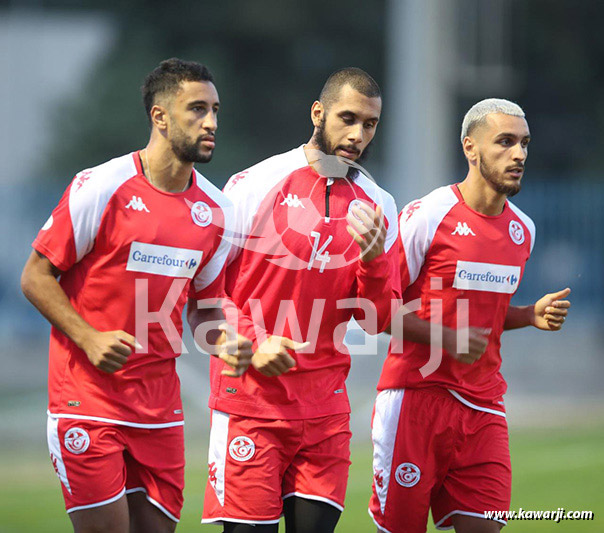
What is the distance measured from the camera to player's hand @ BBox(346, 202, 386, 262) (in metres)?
5.71

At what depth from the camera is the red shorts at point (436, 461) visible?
6.44 meters

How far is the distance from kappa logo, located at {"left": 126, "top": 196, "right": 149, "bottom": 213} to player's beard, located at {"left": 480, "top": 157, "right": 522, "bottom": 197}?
1.94 m

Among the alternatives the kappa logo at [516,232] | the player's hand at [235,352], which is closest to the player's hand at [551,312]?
the kappa logo at [516,232]

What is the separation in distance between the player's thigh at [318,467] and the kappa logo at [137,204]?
4.29 feet

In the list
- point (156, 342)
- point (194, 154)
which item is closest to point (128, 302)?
point (156, 342)

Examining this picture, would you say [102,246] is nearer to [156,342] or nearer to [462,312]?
[156,342]

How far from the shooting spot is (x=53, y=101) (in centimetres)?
2709

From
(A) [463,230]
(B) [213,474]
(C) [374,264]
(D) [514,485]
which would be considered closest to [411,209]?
(A) [463,230]

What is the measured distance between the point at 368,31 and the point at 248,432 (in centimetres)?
2340

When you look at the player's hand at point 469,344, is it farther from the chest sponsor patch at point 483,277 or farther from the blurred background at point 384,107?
the blurred background at point 384,107

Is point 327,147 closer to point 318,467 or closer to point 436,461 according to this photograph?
point 318,467

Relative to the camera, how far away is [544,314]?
6.64 m

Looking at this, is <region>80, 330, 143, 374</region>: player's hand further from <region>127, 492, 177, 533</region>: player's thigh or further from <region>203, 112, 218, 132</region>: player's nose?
<region>203, 112, 218, 132</region>: player's nose

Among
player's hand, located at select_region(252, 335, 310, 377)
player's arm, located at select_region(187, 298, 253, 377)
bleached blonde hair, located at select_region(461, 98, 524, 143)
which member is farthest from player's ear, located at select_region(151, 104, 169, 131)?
bleached blonde hair, located at select_region(461, 98, 524, 143)
